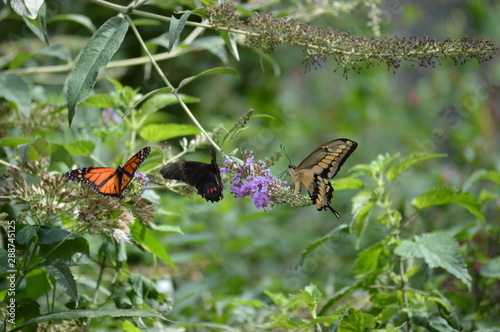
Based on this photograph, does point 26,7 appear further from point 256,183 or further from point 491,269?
point 491,269

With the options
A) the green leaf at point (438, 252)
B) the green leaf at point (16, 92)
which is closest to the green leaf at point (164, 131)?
the green leaf at point (16, 92)

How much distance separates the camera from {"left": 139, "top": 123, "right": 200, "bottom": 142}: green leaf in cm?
163

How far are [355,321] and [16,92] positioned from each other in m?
1.10

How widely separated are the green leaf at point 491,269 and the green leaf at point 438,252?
274 mm

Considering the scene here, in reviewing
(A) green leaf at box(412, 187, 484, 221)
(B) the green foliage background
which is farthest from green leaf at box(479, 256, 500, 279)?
(A) green leaf at box(412, 187, 484, 221)

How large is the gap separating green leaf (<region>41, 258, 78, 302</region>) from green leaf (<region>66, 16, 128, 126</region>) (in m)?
0.35

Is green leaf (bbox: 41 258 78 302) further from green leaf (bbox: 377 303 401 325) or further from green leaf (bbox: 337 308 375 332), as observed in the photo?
green leaf (bbox: 377 303 401 325)

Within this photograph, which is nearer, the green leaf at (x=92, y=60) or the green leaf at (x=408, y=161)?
the green leaf at (x=92, y=60)

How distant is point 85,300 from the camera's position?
1.48m

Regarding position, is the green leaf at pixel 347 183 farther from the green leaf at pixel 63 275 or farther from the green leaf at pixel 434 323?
the green leaf at pixel 63 275

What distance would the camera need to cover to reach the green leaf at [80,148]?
1.53 m

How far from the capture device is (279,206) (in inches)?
112

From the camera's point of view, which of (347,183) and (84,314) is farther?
(347,183)

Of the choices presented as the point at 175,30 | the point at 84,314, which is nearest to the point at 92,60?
the point at 175,30
